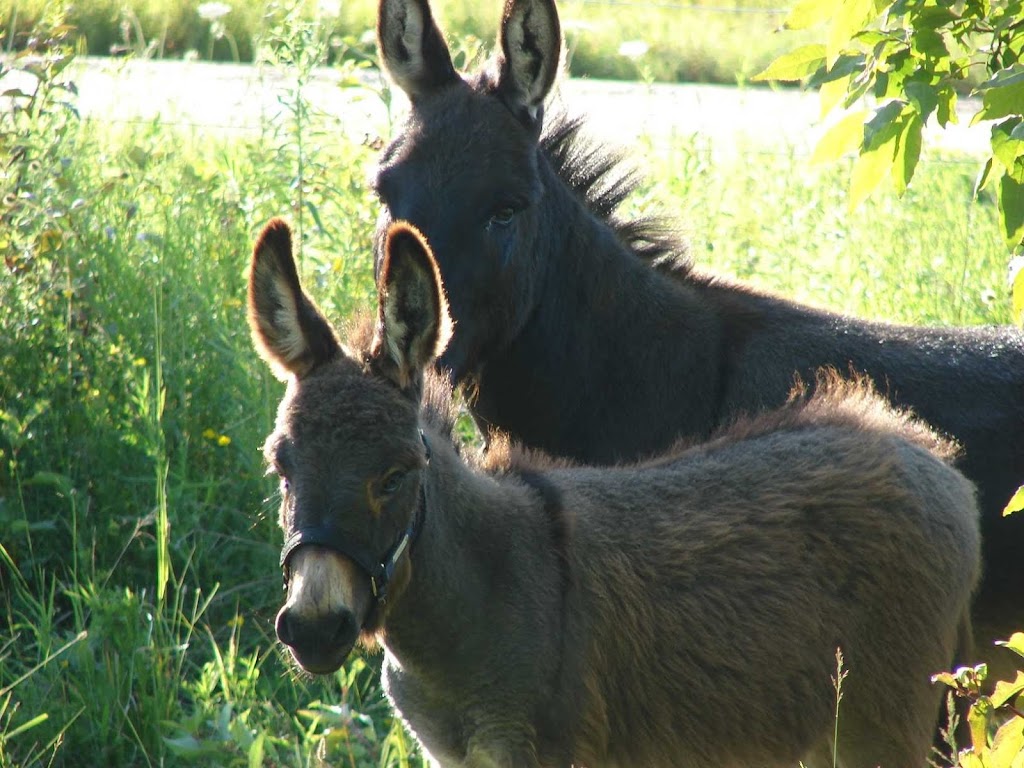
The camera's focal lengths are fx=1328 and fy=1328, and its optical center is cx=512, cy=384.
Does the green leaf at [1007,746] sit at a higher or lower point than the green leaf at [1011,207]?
lower

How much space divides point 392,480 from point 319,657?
482 mm

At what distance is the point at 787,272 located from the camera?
7078 mm

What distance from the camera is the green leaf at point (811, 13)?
10.5ft

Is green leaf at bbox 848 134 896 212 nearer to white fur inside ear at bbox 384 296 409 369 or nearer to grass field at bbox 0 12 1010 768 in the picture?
white fur inside ear at bbox 384 296 409 369

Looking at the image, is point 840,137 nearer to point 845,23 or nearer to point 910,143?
point 910,143

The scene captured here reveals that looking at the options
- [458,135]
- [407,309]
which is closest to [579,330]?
[458,135]

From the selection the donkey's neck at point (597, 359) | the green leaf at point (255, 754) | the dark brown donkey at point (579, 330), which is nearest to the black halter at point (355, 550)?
the green leaf at point (255, 754)

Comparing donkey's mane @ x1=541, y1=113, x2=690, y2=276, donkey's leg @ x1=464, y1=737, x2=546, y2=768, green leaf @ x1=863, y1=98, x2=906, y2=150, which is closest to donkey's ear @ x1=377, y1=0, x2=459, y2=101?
donkey's mane @ x1=541, y1=113, x2=690, y2=276

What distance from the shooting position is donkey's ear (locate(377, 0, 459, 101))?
457cm

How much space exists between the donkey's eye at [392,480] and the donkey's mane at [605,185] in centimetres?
181

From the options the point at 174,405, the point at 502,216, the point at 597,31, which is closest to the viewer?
the point at 502,216

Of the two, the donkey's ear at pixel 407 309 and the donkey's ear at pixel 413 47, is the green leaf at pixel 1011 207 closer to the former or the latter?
the donkey's ear at pixel 407 309

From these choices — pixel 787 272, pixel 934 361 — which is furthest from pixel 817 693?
pixel 787 272

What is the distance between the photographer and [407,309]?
3477 mm
